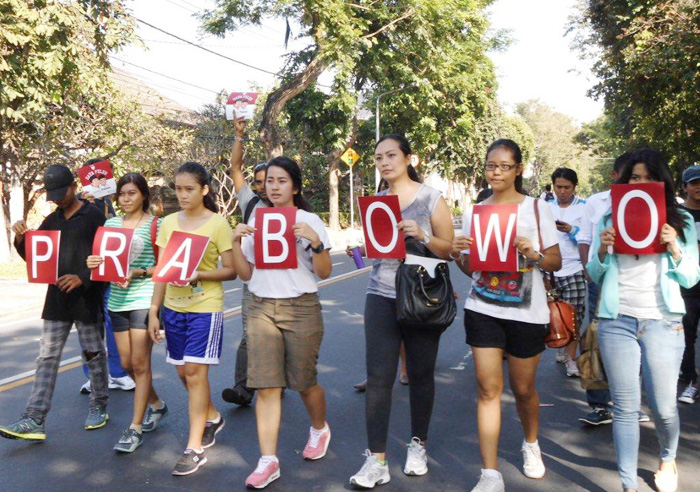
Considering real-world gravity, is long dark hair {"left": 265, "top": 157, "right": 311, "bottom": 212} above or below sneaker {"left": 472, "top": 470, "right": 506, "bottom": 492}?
above

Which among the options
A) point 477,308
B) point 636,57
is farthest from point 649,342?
point 636,57

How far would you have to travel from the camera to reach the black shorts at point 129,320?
4.77m

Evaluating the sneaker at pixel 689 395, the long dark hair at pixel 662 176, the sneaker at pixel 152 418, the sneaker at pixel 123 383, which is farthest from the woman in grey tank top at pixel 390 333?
the sneaker at pixel 123 383

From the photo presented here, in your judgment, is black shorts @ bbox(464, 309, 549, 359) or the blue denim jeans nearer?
the blue denim jeans

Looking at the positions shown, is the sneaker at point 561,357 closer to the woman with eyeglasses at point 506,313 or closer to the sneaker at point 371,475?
the woman with eyeglasses at point 506,313

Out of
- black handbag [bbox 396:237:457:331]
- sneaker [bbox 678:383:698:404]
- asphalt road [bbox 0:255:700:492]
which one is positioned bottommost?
asphalt road [bbox 0:255:700:492]

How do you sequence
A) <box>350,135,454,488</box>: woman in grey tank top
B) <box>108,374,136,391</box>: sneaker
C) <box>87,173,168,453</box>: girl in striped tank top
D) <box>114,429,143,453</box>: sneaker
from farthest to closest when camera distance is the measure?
1. <box>108,374,136,391</box>: sneaker
2. <box>87,173,168,453</box>: girl in striped tank top
3. <box>114,429,143,453</box>: sneaker
4. <box>350,135,454,488</box>: woman in grey tank top

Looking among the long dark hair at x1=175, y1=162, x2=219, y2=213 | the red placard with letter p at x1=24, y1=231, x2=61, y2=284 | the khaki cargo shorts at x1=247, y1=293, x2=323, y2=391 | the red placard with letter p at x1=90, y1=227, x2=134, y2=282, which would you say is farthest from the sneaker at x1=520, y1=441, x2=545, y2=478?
the red placard with letter p at x1=24, y1=231, x2=61, y2=284

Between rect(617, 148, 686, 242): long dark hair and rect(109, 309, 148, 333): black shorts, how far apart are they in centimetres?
312

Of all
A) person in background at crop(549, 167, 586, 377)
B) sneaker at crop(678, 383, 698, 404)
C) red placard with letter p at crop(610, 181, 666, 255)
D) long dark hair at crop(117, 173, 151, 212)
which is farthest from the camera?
person in background at crop(549, 167, 586, 377)

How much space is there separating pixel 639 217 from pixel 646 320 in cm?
53

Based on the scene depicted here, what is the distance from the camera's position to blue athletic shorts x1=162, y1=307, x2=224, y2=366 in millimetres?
4270

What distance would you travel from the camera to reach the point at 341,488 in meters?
4.03

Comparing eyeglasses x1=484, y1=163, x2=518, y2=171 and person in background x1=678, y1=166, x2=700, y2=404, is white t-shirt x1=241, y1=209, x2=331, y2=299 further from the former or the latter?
person in background x1=678, y1=166, x2=700, y2=404
